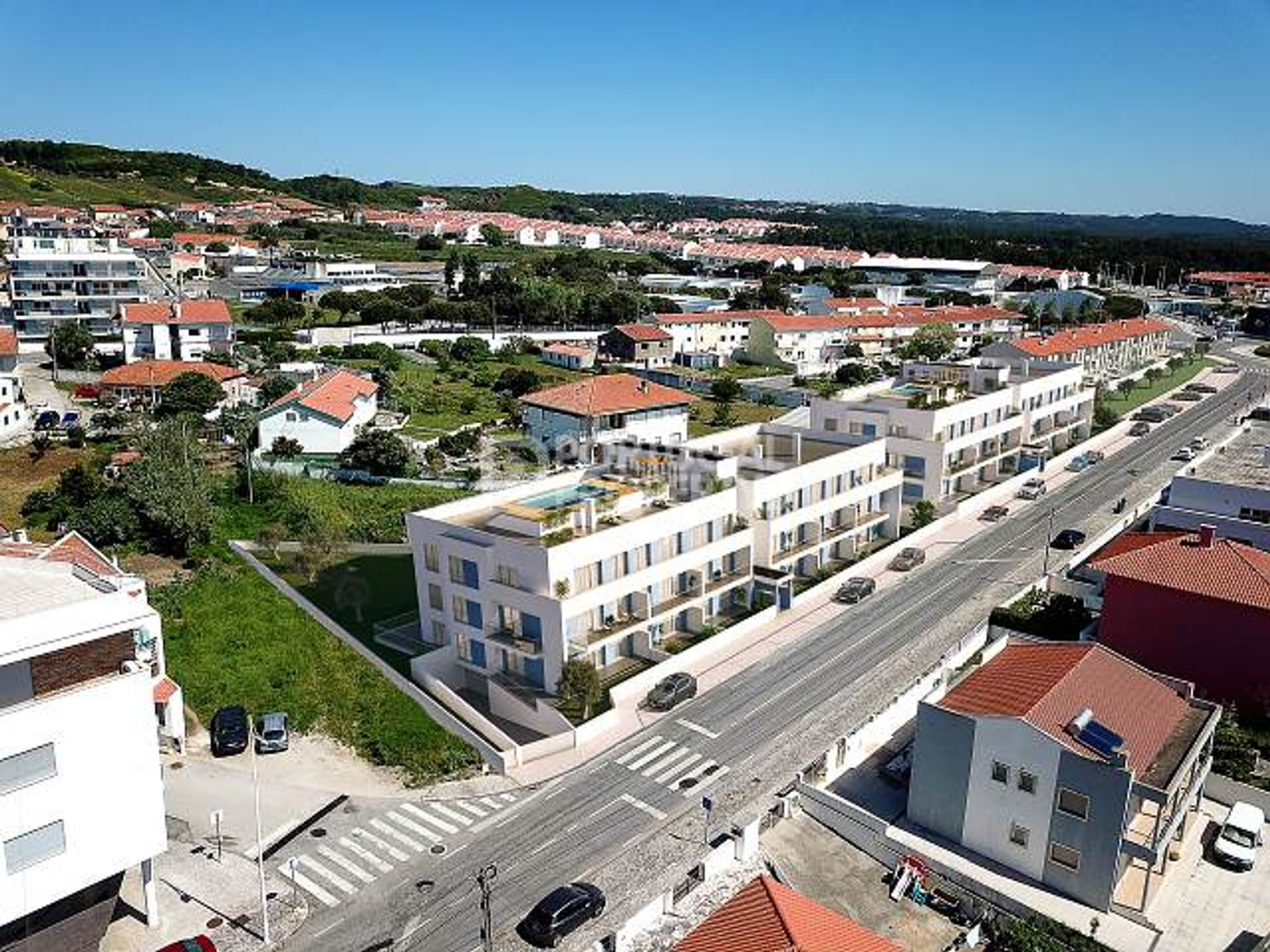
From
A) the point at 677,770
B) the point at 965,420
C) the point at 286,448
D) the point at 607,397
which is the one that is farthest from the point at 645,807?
the point at 286,448

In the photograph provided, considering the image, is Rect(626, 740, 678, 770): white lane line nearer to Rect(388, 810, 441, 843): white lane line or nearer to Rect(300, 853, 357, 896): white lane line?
Rect(388, 810, 441, 843): white lane line

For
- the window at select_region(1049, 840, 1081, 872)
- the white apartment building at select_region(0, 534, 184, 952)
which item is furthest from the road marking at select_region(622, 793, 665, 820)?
the white apartment building at select_region(0, 534, 184, 952)

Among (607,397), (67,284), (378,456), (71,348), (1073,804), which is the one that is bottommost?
(1073,804)

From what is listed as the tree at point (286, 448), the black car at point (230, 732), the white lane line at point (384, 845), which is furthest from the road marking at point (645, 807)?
the tree at point (286, 448)

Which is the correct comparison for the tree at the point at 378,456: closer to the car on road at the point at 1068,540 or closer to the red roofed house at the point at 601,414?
the red roofed house at the point at 601,414

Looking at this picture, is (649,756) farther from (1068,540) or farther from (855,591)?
(1068,540)
